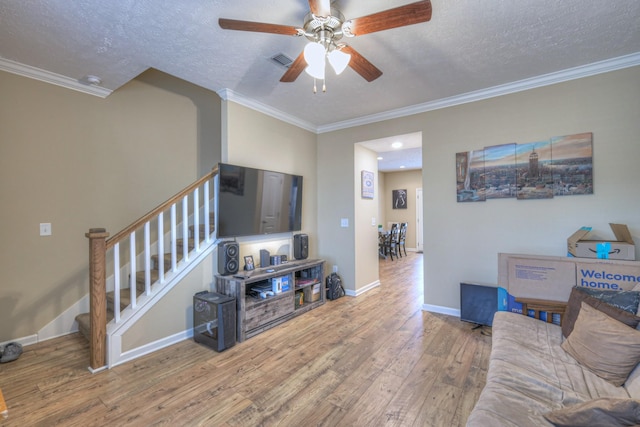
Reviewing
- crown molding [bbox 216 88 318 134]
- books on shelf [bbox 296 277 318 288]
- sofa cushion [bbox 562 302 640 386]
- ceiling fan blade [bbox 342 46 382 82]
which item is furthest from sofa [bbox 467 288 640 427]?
crown molding [bbox 216 88 318 134]

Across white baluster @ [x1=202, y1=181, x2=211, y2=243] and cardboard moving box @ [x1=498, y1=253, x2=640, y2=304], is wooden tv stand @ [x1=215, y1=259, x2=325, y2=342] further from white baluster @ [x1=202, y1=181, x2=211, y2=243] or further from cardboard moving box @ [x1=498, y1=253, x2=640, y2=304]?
cardboard moving box @ [x1=498, y1=253, x2=640, y2=304]

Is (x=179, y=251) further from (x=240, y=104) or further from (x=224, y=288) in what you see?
(x=240, y=104)

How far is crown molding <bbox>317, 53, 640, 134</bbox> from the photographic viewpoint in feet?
8.98

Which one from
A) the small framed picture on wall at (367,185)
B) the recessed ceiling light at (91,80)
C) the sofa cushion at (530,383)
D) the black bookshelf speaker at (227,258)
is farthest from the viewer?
the small framed picture on wall at (367,185)

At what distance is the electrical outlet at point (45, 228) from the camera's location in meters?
2.92

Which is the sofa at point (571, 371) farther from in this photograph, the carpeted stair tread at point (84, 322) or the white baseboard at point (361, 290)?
the carpeted stair tread at point (84, 322)

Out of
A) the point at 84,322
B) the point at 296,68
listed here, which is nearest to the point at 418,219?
the point at 296,68

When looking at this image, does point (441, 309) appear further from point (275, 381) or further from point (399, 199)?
point (399, 199)

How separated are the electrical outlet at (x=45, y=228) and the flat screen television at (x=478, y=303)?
4.48 metres

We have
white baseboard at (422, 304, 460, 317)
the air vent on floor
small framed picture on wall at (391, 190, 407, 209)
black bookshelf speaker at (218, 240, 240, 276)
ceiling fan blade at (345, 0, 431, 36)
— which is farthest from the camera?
small framed picture on wall at (391, 190, 407, 209)

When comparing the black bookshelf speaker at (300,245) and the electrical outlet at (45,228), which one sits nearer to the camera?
the electrical outlet at (45,228)

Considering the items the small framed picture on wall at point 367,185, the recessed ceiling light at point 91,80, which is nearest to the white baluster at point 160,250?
the recessed ceiling light at point 91,80

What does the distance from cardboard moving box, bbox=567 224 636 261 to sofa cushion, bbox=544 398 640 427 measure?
79.6 inches

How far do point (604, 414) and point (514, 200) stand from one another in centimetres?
265
